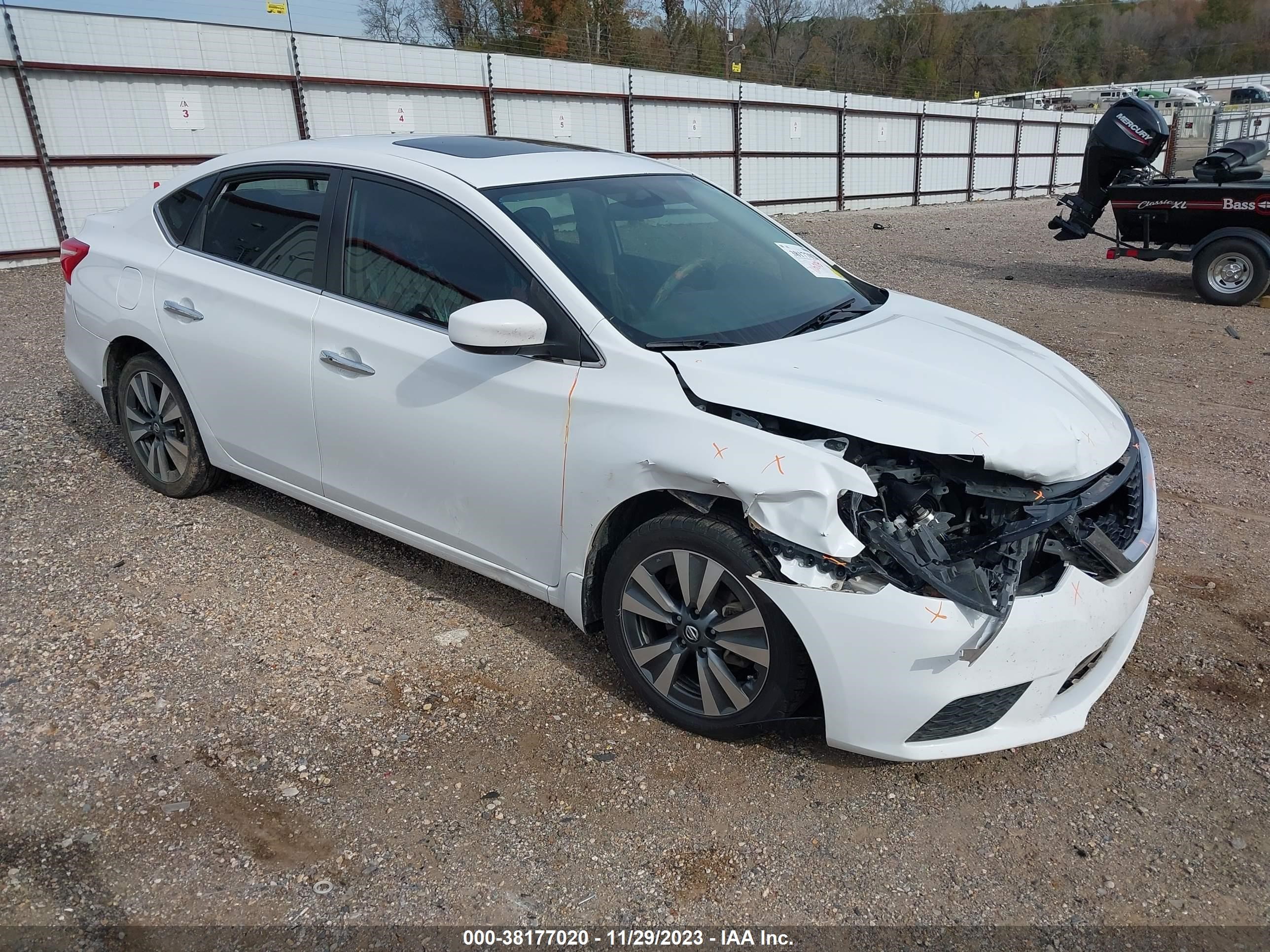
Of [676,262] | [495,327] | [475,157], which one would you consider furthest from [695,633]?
[475,157]

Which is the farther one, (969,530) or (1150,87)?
(1150,87)

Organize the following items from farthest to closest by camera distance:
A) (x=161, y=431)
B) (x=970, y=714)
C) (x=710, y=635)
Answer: (x=161, y=431)
(x=710, y=635)
(x=970, y=714)

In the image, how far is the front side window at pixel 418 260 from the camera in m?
3.18

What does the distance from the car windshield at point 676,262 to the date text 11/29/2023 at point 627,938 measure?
5.51 ft

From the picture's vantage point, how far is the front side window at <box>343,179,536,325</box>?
3.18 m

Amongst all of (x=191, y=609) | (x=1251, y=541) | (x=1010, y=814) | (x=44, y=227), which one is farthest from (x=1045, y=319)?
(x=44, y=227)

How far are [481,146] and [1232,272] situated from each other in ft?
32.1

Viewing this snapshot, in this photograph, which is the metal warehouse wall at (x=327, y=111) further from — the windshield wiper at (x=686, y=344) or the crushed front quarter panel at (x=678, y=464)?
the crushed front quarter panel at (x=678, y=464)

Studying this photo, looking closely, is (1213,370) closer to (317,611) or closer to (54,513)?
(317,611)

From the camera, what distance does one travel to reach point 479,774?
9.23 ft

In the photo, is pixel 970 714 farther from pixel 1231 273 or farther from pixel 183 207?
pixel 1231 273

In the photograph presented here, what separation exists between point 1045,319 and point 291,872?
9.19 m

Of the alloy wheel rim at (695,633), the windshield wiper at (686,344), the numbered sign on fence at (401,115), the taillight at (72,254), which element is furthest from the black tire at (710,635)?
the numbered sign on fence at (401,115)

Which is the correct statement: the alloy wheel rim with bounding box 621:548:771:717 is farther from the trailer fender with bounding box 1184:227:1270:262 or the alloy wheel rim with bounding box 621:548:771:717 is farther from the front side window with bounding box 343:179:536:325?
the trailer fender with bounding box 1184:227:1270:262
